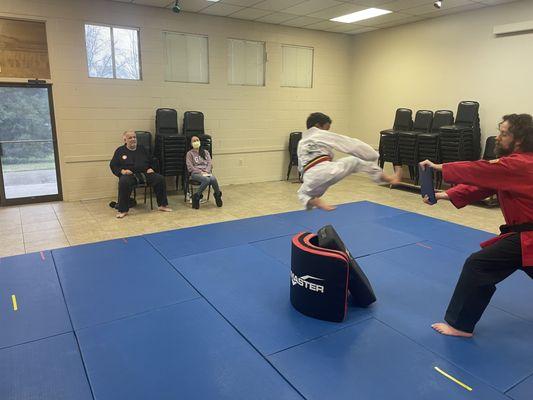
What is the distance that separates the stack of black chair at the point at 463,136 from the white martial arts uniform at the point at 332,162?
4387mm

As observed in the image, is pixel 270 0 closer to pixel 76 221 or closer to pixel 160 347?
pixel 76 221

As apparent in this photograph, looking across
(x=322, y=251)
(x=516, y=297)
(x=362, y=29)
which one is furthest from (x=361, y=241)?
(x=362, y=29)

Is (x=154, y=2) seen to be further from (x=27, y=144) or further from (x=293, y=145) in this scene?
(x=293, y=145)

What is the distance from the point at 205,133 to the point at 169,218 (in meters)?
2.55

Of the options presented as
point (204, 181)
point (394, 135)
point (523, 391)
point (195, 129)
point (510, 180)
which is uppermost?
point (195, 129)

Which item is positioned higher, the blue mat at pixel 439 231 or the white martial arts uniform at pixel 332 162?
the white martial arts uniform at pixel 332 162

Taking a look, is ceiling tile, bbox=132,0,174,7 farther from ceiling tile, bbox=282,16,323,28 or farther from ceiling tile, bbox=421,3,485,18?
ceiling tile, bbox=421,3,485,18

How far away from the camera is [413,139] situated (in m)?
7.36

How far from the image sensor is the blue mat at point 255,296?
2680 mm

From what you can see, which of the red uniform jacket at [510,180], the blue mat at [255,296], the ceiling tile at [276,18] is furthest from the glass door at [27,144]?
the red uniform jacket at [510,180]

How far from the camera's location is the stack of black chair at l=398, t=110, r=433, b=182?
290 inches

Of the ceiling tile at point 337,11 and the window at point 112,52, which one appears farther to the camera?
the ceiling tile at point 337,11

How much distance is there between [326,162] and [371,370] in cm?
152

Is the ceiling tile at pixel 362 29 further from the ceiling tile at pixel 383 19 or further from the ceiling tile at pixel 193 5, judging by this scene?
the ceiling tile at pixel 193 5
